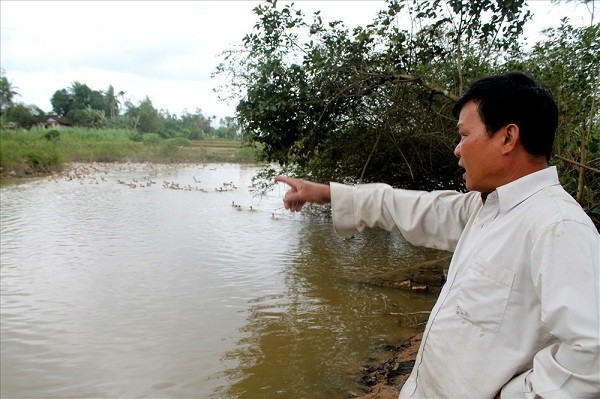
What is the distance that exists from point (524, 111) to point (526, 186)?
0.21 meters

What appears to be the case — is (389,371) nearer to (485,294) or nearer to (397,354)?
(397,354)

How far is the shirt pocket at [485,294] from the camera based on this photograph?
122cm

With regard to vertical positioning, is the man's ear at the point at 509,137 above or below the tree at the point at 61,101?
below

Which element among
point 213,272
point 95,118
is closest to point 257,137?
point 213,272

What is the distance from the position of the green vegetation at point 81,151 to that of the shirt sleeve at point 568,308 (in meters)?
20.8

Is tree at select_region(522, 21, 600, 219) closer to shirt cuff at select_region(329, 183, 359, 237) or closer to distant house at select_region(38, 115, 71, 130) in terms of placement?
shirt cuff at select_region(329, 183, 359, 237)

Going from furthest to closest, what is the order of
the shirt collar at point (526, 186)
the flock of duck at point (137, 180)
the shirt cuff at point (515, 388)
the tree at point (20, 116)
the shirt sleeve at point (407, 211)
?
1. the tree at point (20, 116)
2. the flock of duck at point (137, 180)
3. the shirt sleeve at point (407, 211)
4. the shirt collar at point (526, 186)
5. the shirt cuff at point (515, 388)

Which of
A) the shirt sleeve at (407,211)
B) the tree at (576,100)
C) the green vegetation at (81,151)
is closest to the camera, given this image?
the shirt sleeve at (407,211)

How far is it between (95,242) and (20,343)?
14.2ft

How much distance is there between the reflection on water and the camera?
13.7 feet

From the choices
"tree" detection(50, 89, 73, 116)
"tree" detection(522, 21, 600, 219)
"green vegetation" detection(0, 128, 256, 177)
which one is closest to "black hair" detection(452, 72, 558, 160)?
"tree" detection(522, 21, 600, 219)

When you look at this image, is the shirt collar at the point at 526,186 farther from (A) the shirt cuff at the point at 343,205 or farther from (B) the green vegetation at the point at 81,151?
(B) the green vegetation at the point at 81,151

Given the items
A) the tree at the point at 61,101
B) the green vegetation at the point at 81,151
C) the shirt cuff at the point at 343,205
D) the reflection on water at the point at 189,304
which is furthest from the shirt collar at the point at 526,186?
the tree at the point at 61,101

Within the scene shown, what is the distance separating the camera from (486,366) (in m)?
1.23
